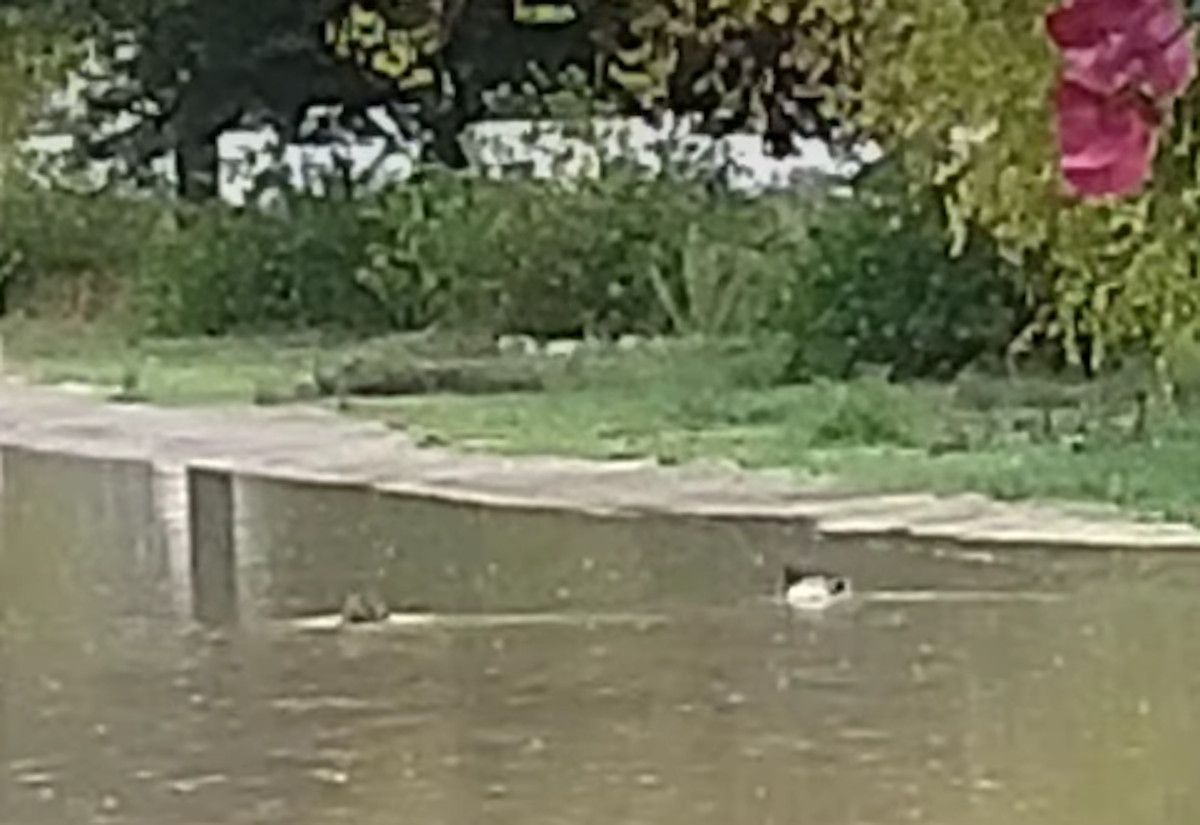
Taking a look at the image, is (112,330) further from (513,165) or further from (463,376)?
(463,376)

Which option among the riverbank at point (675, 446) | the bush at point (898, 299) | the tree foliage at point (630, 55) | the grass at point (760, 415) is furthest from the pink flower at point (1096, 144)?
the bush at point (898, 299)

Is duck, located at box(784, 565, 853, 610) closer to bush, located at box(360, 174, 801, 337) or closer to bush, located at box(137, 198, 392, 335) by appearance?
bush, located at box(360, 174, 801, 337)

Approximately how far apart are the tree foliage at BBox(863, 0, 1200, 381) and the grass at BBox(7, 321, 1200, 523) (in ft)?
1.37

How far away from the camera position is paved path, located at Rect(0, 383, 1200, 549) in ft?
44.7

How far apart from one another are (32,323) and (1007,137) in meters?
19.1

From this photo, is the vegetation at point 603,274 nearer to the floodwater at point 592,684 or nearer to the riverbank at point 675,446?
the riverbank at point 675,446

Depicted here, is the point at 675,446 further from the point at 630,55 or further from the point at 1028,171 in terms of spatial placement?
the point at 1028,171

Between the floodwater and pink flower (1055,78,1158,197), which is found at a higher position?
pink flower (1055,78,1158,197)

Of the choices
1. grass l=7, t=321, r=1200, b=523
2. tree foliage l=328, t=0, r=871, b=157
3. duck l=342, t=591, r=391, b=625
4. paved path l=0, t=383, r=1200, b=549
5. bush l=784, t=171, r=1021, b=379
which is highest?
tree foliage l=328, t=0, r=871, b=157

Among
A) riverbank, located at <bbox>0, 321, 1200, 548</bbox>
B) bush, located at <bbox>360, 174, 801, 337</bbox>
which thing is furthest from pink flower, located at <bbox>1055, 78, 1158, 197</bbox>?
bush, located at <bbox>360, 174, 801, 337</bbox>

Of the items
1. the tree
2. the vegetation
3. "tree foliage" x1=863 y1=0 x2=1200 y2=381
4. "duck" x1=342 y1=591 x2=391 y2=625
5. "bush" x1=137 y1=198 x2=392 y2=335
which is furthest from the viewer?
the tree

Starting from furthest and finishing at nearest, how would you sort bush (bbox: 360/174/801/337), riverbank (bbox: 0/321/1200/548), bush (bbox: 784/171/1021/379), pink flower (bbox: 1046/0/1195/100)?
bush (bbox: 360/174/801/337), bush (bbox: 784/171/1021/379), riverbank (bbox: 0/321/1200/548), pink flower (bbox: 1046/0/1195/100)

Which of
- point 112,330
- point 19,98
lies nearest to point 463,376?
point 112,330

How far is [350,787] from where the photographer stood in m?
8.88
